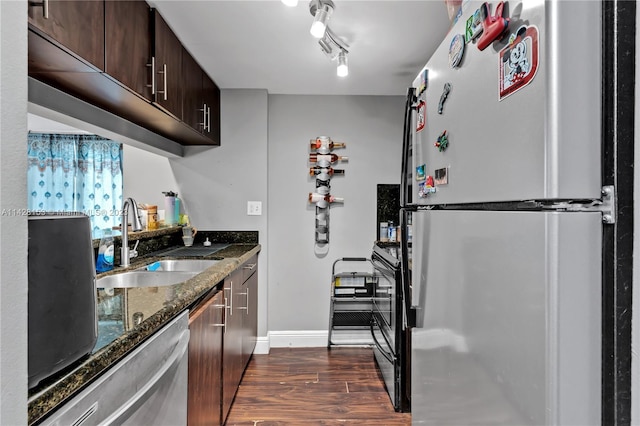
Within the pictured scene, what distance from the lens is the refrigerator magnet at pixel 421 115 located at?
1131mm

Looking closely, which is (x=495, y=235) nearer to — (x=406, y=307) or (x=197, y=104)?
(x=406, y=307)

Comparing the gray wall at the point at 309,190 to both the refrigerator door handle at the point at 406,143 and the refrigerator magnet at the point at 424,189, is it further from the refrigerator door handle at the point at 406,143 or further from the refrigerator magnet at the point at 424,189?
the refrigerator magnet at the point at 424,189

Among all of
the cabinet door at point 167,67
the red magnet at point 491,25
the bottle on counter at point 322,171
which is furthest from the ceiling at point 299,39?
the red magnet at point 491,25

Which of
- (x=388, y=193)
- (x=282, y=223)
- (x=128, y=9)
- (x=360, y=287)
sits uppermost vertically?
(x=128, y=9)

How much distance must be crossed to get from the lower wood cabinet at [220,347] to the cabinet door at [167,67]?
1.02 m

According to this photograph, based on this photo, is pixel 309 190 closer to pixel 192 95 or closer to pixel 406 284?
pixel 192 95

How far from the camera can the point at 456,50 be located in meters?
0.86

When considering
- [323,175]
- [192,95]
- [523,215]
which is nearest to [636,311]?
[523,215]

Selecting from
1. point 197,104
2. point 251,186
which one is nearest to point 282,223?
point 251,186

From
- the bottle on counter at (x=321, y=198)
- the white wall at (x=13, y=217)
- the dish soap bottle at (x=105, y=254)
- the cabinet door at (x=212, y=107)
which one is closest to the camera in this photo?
the white wall at (x=13, y=217)

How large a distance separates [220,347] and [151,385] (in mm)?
852

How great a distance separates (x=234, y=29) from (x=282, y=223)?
5.44 ft

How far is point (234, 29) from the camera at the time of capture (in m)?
1.95

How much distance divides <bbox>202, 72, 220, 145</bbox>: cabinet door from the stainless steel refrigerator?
2.07 metres
